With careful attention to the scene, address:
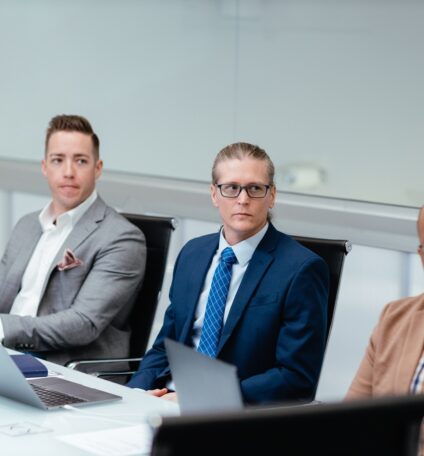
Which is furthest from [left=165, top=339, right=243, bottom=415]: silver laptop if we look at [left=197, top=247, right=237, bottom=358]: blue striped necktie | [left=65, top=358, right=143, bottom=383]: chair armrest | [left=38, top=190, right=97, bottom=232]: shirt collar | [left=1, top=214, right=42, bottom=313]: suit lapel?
[left=1, top=214, right=42, bottom=313]: suit lapel

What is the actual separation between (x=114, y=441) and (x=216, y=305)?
3.40ft

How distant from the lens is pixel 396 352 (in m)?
3.01

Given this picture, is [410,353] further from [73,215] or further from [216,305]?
[73,215]

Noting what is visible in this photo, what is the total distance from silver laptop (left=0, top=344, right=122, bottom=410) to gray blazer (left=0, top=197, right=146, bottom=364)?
93 centimetres

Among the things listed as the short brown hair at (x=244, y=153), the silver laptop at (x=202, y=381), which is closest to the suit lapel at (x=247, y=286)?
the short brown hair at (x=244, y=153)

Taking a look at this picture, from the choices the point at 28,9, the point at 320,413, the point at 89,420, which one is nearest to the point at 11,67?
the point at 28,9

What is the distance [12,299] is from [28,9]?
9.14 feet

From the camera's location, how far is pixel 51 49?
6.71 m

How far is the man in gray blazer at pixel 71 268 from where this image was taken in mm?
4254

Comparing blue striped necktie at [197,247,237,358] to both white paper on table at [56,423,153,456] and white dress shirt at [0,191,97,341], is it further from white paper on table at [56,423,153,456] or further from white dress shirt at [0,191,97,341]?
white dress shirt at [0,191,97,341]

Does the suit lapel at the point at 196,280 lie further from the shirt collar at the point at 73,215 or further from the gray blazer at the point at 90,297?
the shirt collar at the point at 73,215

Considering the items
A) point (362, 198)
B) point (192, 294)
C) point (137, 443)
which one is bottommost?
point (137, 443)

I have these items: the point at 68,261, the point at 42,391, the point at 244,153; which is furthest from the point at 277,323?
the point at 68,261

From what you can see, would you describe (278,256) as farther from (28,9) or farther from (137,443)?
(28,9)
